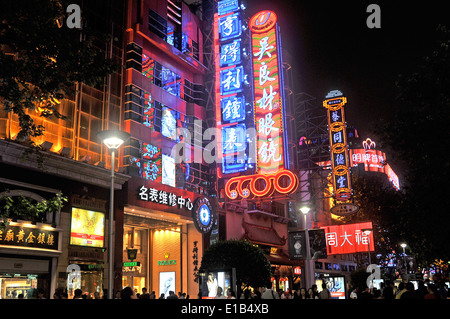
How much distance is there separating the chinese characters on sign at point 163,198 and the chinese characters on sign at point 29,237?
588 cm

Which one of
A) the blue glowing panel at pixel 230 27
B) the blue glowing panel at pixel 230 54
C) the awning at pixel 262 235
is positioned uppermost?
the blue glowing panel at pixel 230 27

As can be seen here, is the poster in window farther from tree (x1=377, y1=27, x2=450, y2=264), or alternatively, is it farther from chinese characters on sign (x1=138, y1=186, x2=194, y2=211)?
tree (x1=377, y1=27, x2=450, y2=264)

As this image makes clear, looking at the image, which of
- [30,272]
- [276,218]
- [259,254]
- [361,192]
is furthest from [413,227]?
[361,192]

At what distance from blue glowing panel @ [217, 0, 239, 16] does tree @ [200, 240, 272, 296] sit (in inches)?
708

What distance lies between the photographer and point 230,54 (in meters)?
30.3

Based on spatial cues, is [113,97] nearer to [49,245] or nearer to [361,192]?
[49,245]

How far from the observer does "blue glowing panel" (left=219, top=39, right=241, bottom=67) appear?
30.0 m

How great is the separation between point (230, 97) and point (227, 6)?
24.6 feet

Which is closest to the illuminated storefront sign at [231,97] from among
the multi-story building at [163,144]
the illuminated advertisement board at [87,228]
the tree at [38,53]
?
the multi-story building at [163,144]

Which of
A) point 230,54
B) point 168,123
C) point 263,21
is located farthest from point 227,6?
point 168,123

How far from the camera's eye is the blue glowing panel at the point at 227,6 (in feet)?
104

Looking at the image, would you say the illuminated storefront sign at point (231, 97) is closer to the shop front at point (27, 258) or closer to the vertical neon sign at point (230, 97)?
the vertical neon sign at point (230, 97)

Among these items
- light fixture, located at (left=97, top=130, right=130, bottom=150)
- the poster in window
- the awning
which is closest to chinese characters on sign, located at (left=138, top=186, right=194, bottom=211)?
the poster in window

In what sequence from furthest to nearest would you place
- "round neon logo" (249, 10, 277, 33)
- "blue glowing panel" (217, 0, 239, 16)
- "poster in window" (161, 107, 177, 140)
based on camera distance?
1. "blue glowing panel" (217, 0, 239, 16)
2. "round neon logo" (249, 10, 277, 33)
3. "poster in window" (161, 107, 177, 140)
